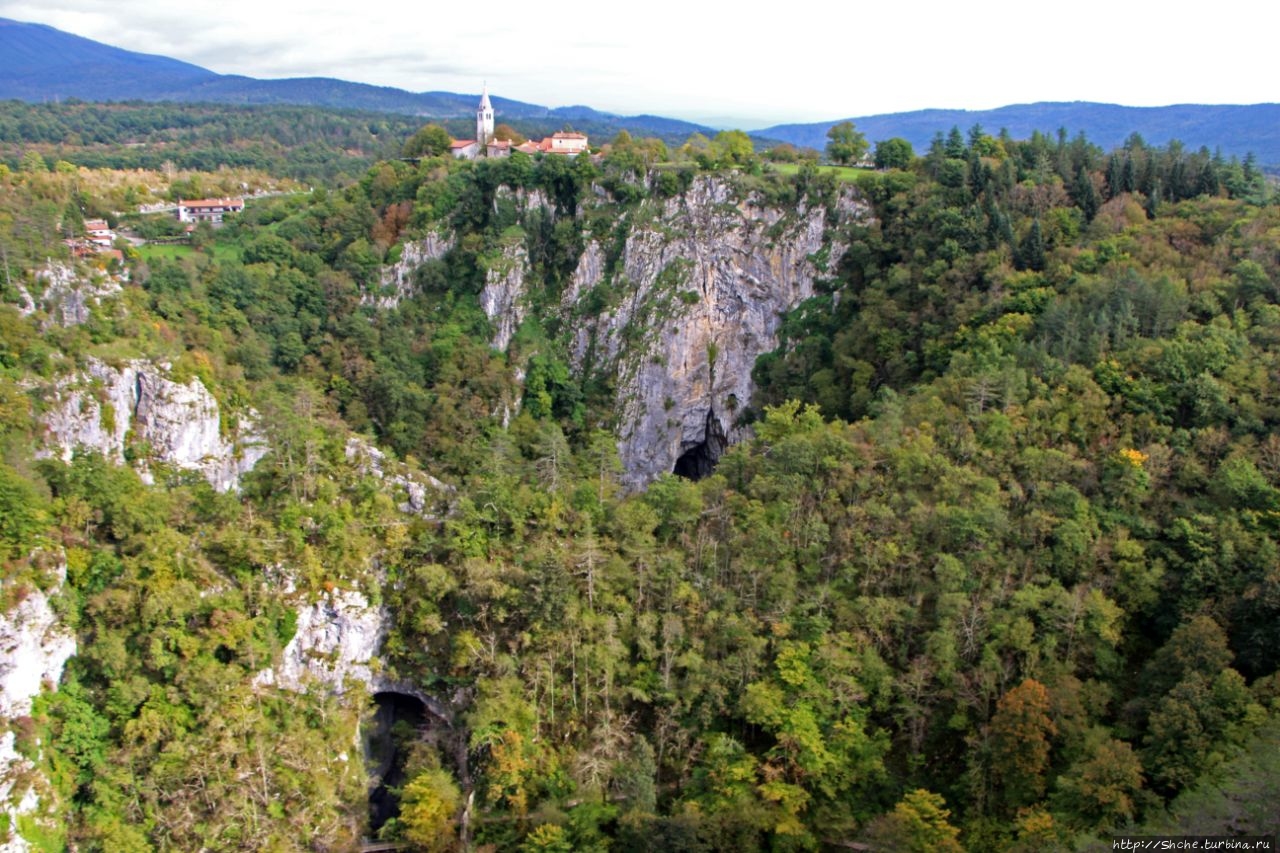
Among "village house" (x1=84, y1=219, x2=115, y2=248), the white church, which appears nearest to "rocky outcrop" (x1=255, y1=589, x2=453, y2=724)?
"village house" (x1=84, y1=219, x2=115, y2=248)

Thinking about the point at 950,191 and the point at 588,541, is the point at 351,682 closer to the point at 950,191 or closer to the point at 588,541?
the point at 588,541

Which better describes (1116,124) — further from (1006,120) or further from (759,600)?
(759,600)

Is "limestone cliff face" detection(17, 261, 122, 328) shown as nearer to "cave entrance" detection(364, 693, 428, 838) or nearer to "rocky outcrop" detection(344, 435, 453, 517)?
"rocky outcrop" detection(344, 435, 453, 517)

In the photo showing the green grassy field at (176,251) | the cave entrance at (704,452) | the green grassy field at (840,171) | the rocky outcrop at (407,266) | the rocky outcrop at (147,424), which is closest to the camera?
the rocky outcrop at (147,424)

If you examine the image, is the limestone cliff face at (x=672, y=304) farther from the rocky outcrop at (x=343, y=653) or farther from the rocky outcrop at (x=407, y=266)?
the rocky outcrop at (x=343, y=653)

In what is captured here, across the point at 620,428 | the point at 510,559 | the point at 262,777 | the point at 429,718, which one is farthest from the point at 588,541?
the point at 620,428

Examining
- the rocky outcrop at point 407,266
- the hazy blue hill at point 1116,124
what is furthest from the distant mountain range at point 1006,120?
Result: the rocky outcrop at point 407,266
